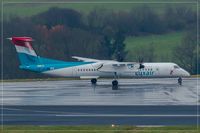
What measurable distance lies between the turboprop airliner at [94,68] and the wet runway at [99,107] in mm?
10112

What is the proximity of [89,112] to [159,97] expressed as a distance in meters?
7.32

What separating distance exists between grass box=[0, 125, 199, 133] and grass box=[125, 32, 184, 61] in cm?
2928

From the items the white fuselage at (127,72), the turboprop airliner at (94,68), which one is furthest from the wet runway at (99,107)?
the turboprop airliner at (94,68)

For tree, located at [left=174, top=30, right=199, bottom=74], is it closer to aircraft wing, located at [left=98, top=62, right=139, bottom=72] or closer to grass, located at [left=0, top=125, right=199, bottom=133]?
aircraft wing, located at [left=98, top=62, right=139, bottom=72]

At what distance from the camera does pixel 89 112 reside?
22875mm

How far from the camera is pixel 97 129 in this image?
18531 millimetres

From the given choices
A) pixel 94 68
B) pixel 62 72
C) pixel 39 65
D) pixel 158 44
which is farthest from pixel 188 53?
pixel 39 65

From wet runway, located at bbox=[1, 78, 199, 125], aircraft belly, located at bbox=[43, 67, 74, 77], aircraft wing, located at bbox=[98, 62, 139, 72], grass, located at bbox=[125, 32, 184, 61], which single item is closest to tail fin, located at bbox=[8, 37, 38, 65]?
aircraft belly, located at bbox=[43, 67, 74, 77]

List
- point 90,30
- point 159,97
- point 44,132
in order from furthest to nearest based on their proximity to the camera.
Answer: point 90,30, point 159,97, point 44,132

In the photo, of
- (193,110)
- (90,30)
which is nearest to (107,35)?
(90,30)

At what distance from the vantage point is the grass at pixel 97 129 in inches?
713

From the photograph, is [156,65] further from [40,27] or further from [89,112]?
[89,112]

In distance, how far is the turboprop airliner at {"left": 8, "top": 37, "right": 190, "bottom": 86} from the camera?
145 ft

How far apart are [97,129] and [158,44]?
108 ft
